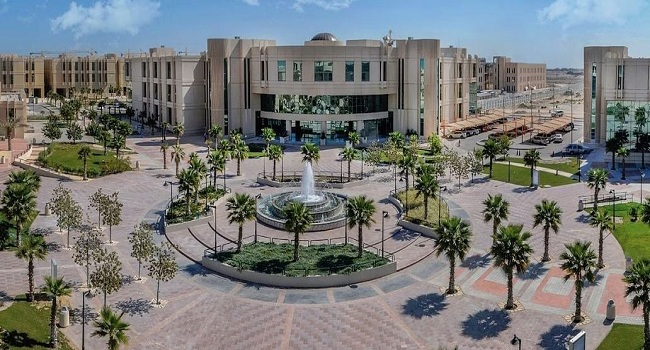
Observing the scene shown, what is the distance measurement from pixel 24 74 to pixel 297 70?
10515cm

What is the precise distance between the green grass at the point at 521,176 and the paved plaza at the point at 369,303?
17.2m

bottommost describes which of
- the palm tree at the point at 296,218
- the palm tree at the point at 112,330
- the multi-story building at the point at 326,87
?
the palm tree at the point at 112,330

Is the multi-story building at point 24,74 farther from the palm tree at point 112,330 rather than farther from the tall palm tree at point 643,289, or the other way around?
the tall palm tree at point 643,289

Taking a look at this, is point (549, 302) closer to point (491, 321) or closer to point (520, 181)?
point (491, 321)

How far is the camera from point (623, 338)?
112 ft

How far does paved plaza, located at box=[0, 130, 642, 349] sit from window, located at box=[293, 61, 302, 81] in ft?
172

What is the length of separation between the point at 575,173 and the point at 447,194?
19.4 meters

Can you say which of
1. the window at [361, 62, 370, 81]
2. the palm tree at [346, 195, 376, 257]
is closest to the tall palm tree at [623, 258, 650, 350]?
the palm tree at [346, 195, 376, 257]

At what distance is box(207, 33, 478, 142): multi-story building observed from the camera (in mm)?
103250

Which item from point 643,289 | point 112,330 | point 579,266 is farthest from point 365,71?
point 112,330

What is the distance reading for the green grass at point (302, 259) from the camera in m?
43.4

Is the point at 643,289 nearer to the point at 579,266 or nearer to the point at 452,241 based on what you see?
the point at 579,266

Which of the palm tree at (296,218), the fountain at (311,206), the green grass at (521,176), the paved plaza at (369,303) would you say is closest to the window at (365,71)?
the green grass at (521,176)

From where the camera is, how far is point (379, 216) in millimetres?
58281
